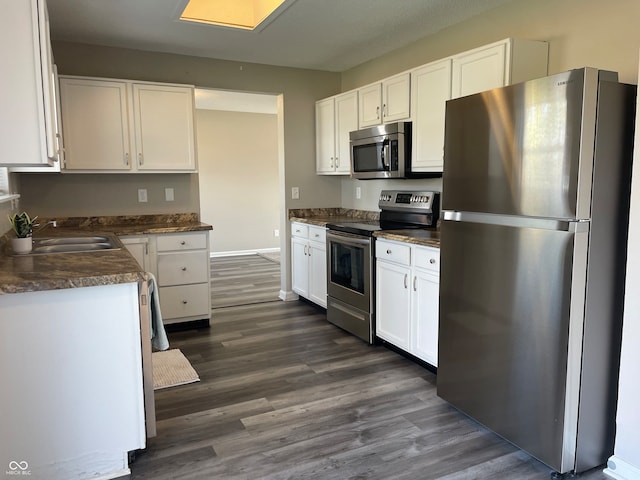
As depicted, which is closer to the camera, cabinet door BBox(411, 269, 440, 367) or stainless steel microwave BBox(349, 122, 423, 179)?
cabinet door BBox(411, 269, 440, 367)

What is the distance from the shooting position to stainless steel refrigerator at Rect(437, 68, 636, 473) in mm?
1841

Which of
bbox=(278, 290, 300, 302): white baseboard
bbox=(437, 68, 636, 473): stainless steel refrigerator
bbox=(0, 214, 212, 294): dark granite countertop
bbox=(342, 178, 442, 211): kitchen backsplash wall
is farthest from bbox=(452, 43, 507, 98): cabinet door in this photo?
bbox=(278, 290, 300, 302): white baseboard

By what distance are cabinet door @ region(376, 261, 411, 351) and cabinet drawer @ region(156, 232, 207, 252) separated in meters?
1.54

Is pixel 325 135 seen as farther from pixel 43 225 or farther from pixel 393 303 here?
pixel 43 225

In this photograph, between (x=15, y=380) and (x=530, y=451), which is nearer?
(x=15, y=380)

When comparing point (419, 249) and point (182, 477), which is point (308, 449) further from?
point (419, 249)

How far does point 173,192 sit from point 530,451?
3.53 metres

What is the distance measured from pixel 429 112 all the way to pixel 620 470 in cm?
233

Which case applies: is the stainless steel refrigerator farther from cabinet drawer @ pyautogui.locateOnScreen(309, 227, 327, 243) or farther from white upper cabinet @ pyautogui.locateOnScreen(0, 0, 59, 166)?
cabinet drawer @ pyautogui.locateOnScreen(309, 227, 327, 243)

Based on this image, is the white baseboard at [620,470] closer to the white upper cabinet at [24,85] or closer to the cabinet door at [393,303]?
the cabinet door at [393,303]

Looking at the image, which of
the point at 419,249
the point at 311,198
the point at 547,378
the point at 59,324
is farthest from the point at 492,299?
the point at 311,198

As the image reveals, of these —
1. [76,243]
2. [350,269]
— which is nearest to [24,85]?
[76,243]

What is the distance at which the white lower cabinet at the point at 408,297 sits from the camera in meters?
2.90

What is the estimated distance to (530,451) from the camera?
6.78 ft
